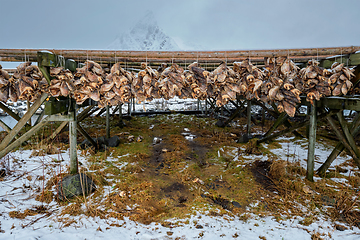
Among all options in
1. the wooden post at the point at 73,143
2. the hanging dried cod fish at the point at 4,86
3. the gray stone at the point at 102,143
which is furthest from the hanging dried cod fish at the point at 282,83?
the gray stone at the point at 102,143

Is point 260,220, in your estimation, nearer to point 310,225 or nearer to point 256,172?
point 310,225

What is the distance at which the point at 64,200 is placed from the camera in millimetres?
3172

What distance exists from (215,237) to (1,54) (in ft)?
14.5

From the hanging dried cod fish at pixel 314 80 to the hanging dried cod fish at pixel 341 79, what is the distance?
77 millimetres

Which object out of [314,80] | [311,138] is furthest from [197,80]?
[311,138]

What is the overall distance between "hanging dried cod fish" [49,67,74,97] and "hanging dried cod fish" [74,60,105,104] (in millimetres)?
189

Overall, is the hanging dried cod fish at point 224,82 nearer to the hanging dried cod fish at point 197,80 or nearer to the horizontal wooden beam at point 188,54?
the hanging dried cod fish at point 197,80

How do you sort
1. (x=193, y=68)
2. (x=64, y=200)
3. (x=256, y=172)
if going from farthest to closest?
(x=256, y=172)
(x=64, y=200)
(x=193, y=68)

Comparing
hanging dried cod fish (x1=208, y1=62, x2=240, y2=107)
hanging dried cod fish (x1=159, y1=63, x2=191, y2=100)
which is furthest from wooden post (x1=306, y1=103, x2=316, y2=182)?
hanging dried cod fish (x1=159, y1=63, x2=191, y2=100)

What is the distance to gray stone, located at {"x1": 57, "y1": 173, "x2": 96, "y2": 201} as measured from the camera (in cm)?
323

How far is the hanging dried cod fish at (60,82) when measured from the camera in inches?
107

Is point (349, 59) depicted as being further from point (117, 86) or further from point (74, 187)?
point (74, 187)

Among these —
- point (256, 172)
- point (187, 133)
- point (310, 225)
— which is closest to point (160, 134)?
point (187, 133)

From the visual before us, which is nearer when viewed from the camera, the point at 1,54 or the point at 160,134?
the point at 1,54
